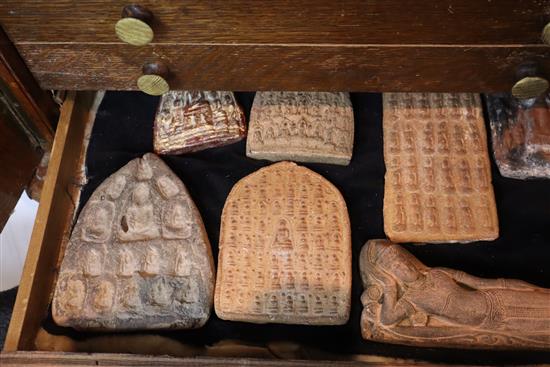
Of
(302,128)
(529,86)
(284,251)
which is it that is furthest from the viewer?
(302,128)

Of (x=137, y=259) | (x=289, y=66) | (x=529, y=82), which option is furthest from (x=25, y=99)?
(x=529, y=82)

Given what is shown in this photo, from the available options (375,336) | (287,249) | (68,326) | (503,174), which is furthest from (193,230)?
(503,174)

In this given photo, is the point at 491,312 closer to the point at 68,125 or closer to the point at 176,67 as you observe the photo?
the point at 176,67

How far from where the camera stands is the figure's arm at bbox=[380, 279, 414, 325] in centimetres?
102

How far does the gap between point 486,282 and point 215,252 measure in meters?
0.52

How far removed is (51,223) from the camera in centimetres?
116

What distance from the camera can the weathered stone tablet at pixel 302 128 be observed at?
1.19m

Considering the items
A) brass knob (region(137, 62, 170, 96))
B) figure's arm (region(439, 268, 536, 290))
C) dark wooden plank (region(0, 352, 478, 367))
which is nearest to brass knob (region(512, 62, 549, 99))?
figure's arm (region(439, 268, 536, 290))

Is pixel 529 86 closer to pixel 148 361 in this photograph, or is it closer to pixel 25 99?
pixel 148 361

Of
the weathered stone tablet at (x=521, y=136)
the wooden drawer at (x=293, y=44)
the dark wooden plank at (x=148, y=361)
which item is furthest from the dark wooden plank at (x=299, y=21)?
the dark wooden plank at (x=148, y=361)

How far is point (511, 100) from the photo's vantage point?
122 centimetres

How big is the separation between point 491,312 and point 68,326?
775mm

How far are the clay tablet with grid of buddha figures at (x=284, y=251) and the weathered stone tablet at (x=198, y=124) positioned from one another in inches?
4.7

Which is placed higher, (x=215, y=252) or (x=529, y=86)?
(x=529, y=86)
